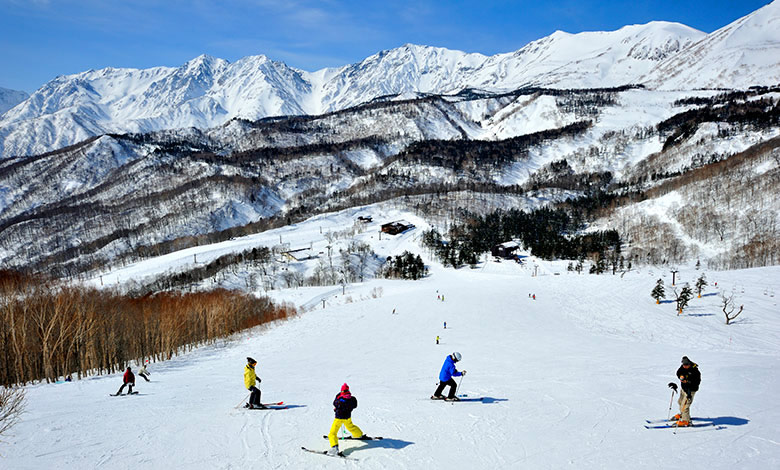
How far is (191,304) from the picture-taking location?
57719mm

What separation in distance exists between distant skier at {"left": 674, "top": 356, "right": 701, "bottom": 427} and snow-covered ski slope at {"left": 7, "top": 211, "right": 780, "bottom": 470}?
1.29 ft

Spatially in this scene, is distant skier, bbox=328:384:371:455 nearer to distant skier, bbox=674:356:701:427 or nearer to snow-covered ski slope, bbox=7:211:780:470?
snow-covered ski slope, bbox=7:211:780:470

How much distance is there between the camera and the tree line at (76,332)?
31594mm

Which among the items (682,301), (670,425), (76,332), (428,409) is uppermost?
(76,332)

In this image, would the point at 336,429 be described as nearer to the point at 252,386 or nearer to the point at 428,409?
the point at 428,409

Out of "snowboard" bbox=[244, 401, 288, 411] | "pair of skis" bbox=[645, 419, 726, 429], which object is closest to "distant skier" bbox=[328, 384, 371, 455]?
"snowboard" bbox=[244, 401, 288, 411]

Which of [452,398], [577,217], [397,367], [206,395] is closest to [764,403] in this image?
[452,398]

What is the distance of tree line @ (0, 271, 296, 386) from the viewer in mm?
31594

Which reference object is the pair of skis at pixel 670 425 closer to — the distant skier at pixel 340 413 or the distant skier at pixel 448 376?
the distant skier at pixel 448 376

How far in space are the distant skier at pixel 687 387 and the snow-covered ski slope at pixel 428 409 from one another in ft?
1.29

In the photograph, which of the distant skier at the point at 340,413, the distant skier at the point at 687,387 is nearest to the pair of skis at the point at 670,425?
the distant skier at the point at 687,387

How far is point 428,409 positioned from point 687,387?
885cm

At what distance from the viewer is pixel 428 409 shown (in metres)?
15.7

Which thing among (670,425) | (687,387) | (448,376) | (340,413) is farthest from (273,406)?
(687,387)
